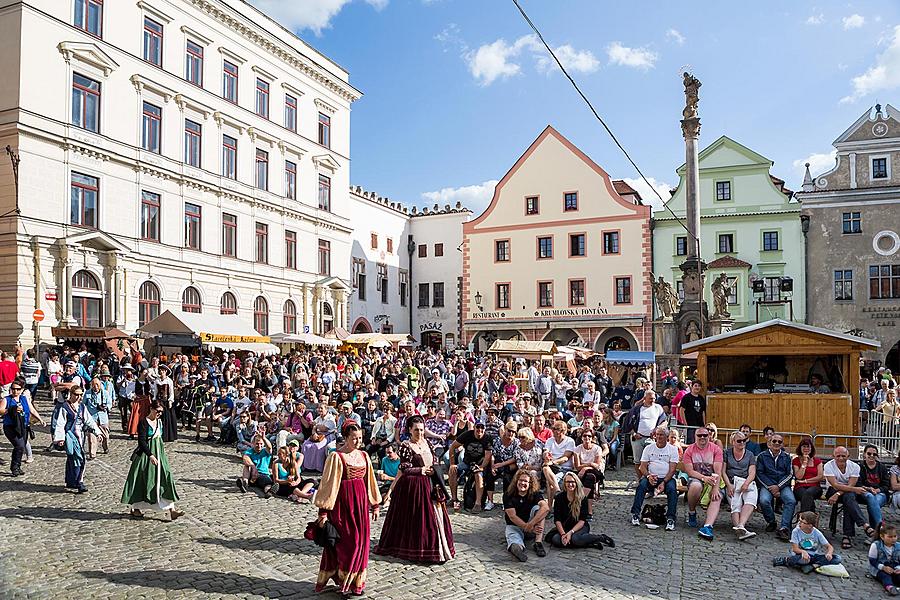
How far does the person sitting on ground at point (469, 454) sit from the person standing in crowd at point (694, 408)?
454cm

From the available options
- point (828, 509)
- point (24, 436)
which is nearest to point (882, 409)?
point (828, 509)

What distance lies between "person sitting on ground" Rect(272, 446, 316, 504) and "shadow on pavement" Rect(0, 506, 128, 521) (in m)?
2.63

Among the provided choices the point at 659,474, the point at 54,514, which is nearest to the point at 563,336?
the point at 659,474

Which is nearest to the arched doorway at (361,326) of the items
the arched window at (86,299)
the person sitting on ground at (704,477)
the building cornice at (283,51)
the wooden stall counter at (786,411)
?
the building cornice at (283,51)

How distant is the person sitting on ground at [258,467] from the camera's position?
528 inches

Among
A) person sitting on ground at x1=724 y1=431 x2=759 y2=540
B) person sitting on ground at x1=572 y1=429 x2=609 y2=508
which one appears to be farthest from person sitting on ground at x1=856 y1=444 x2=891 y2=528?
person sitting on ground at x1=572 y1=429 x2=609 y2=508

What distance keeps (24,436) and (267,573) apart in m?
7.72

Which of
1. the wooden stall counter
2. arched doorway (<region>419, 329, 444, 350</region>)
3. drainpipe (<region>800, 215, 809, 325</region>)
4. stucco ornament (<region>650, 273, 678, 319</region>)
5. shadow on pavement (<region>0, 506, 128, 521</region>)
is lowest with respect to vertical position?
shadow on pavement (<region>0, 506, 128, 521</region>)

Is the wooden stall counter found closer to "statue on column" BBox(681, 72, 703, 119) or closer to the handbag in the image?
the handbag

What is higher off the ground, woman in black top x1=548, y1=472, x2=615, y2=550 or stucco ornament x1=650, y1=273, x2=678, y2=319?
stucco ornament x1=650, y1=273, x2=678, y2=319

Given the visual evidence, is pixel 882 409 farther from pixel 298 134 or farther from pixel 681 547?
pixel 298 134

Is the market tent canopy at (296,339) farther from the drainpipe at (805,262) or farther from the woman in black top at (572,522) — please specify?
the drainpipe at (805,262)

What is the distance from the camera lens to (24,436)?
46.1ft

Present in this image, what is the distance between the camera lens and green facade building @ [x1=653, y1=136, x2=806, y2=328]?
40.7 metres
